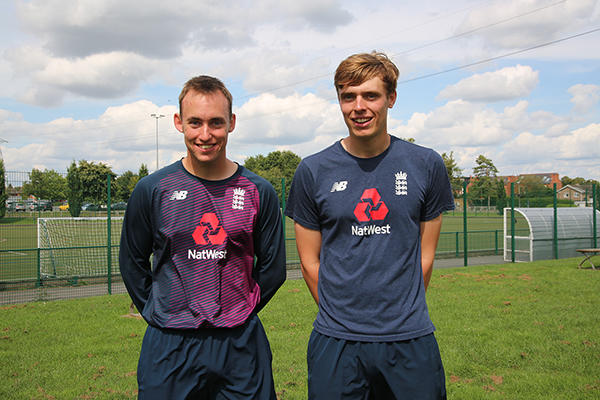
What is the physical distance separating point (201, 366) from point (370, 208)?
1.13 m

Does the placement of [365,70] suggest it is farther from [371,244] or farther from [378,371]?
[378,371]

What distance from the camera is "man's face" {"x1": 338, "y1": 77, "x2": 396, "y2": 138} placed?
2473 millimetres

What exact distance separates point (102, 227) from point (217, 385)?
37.0 ft

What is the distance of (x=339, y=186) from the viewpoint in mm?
2527

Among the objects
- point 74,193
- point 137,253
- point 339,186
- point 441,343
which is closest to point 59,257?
point 74,193

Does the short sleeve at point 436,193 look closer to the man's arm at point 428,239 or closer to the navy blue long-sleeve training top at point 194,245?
the man's arm at point 428,239

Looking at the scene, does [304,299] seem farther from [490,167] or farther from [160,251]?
[490,167]

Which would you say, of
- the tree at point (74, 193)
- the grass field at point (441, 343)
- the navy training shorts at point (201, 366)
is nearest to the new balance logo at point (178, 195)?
the navy training shorts at point (201, 366)

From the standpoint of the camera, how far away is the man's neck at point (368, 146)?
2.54 m

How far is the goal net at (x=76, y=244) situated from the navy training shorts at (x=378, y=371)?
1037 centimetres

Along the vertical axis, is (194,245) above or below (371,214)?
below

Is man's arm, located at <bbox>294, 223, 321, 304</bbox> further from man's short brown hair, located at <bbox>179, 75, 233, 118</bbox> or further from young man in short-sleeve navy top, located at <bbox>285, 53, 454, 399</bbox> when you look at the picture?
man's short brown hair, located at <bbox>179, 75, 233, 118</bbox>

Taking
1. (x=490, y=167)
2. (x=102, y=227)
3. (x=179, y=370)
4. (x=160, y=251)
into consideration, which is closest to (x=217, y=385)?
(x=179, y=370)

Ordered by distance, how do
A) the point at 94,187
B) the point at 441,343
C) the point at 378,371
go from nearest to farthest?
1. the point at 378,371
2. the point at 441,343
3. the point at 94,187
